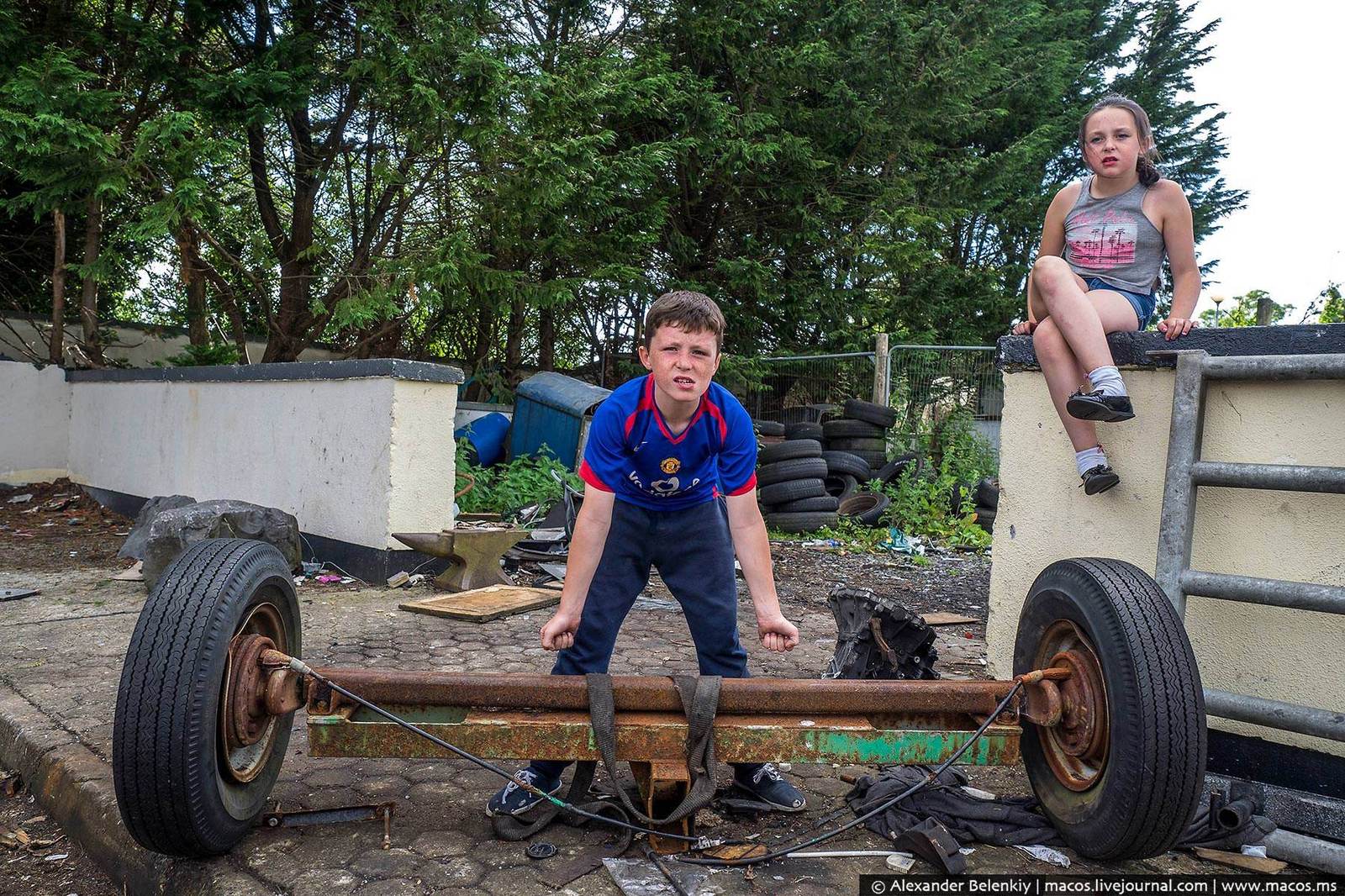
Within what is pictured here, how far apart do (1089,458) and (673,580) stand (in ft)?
5.04

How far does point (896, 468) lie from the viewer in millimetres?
10812

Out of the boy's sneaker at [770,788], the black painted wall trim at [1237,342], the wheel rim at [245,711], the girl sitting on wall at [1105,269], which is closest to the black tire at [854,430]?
the girl sitting on wall at [1105,269]

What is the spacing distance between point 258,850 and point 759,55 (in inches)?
499

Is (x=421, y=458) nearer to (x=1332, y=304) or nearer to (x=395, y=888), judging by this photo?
(x=395, y=888)

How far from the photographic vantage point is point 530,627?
5156mm

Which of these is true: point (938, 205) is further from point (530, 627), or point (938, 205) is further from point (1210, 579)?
point (1210, 579)

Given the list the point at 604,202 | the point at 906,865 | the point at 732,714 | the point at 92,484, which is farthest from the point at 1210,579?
the point at 92,484

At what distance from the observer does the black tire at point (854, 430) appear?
11.3m

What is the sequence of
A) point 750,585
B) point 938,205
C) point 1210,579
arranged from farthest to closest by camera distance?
point 938,205 < point 750,585 < point 1210,579

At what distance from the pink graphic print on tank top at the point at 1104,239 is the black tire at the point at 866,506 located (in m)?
6.58

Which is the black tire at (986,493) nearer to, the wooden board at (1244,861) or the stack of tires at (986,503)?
the stack of tires at (986,503)

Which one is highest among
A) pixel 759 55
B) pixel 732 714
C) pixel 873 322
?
pixel 759 55

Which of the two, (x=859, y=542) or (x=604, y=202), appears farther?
(x=604, y=202)

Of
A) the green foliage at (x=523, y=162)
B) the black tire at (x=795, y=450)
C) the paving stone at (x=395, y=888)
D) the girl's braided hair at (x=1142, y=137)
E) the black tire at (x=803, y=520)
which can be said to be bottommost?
the paving stone at (x=395, y=888)
